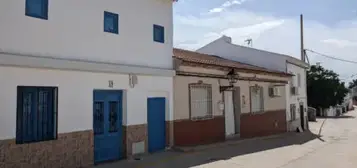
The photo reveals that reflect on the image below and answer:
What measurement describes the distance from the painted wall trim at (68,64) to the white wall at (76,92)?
5.2 inches

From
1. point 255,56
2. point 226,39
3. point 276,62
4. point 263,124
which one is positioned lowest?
point 263,124

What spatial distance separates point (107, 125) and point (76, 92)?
1.60m

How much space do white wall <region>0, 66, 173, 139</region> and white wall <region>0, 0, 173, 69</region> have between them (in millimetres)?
463

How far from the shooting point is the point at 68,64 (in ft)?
30.8

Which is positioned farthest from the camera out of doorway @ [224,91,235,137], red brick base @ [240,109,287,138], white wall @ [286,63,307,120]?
white wall @ [286,63,307,120]

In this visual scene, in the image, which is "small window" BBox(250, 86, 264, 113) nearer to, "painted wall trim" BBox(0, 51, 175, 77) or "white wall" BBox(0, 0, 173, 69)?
"white wall" BBox(0, 0, 173, 69)

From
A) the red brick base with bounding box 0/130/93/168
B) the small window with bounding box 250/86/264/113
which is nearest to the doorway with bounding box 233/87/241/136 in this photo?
the small window with bounding box 250/86/264/113

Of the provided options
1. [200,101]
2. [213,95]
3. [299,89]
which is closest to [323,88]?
[299,89]

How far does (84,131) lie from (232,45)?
17224mm

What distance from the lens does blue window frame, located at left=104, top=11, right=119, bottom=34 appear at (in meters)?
10.7

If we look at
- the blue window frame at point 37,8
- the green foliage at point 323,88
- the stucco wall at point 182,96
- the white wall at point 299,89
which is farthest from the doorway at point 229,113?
the green foliage at point 323,88

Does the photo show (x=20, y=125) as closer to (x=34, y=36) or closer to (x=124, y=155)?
(x=34, y=36)

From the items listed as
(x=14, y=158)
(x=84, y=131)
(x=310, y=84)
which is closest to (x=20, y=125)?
(x=14, y=158)

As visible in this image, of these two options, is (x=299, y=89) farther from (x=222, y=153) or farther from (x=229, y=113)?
(x=222, y=153)
